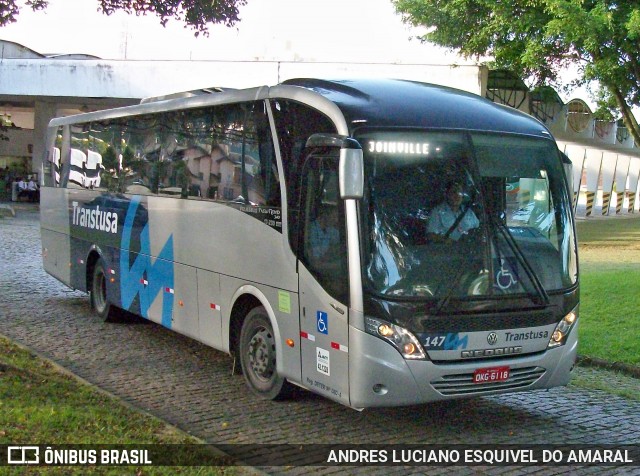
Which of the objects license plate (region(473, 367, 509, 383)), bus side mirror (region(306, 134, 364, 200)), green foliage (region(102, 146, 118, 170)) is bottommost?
license plate (region(473, 367, 509, 383))

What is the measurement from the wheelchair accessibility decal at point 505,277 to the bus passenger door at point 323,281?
1265mm

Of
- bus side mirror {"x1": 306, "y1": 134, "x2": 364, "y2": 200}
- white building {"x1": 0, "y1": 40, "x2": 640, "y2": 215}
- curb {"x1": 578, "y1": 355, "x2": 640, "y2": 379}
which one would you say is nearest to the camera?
bus side mirror {"x1": 306, "y1": 134, "x2": 364, "y2": 200}

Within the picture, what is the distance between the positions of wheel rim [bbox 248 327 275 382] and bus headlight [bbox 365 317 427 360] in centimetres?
170

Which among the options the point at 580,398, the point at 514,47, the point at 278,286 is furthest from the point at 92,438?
the point at 514,47

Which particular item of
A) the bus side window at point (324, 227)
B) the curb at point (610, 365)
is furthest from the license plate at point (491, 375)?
the curb at point (610, 365)

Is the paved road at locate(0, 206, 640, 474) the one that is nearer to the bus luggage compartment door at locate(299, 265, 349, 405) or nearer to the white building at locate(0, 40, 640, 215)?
the bus luggage compartment door at locate(299, 265, 349, 405)

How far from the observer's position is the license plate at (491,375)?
6969 mm

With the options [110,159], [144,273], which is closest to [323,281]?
[144,273]

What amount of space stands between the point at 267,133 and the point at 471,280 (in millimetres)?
2586

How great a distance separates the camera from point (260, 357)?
8.42 metres

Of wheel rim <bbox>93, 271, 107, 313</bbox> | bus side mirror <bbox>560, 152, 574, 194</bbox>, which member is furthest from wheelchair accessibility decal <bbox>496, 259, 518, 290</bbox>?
wheel rim <bbox>93, 271, 107, 313</bbox>

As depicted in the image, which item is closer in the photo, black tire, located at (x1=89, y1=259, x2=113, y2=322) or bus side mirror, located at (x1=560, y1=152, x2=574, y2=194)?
bus side mirror, located at (x1=560, y1=152, x2=574, y2=194)

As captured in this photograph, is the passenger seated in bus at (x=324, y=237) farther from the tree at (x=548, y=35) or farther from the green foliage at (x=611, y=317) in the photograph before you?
the tree at (x=548, y=35)

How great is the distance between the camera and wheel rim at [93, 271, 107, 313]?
1286 centimetres
